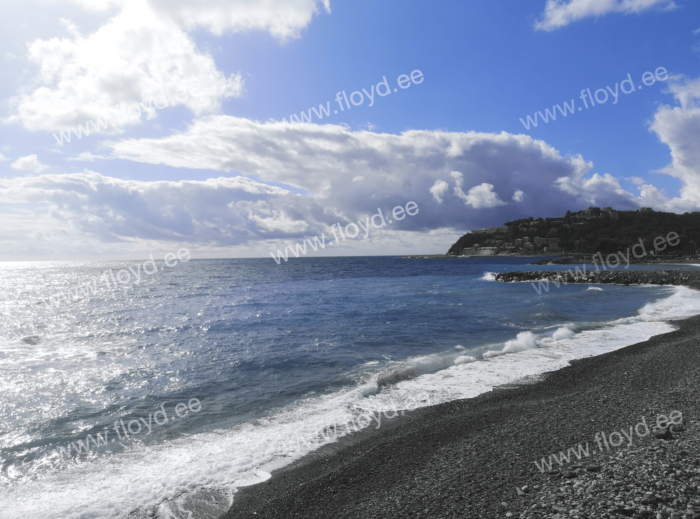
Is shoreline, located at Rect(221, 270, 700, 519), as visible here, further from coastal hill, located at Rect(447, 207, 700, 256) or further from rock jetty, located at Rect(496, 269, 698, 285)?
coastal hill, located at Rect(447, 207, 700, 256)

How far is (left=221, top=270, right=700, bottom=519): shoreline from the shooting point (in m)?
5.48

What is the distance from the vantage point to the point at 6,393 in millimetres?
13016

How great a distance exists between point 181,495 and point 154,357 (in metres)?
12.4

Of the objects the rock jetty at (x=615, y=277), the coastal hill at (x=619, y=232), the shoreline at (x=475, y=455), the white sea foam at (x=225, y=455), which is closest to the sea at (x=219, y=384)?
the white sea foam at (x=225, y=455)

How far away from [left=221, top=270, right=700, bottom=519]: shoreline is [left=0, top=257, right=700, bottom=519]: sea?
3.14ft

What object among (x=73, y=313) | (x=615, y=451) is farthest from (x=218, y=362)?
(x=73, y=313)

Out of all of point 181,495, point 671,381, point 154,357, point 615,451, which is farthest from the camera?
point 154,357

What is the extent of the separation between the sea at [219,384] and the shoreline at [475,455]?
0.96 meters

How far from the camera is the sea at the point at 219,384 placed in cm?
770

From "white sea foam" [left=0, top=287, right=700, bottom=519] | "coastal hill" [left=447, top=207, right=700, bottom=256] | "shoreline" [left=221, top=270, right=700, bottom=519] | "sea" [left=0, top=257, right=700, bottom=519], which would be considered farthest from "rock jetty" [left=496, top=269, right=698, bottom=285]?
"coastal hill" [left=447, top=207, right=700, bottom=256]

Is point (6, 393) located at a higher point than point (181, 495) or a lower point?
higher

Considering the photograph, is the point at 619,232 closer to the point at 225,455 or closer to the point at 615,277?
the point at 615,277

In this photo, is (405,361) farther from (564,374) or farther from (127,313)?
(127,313)

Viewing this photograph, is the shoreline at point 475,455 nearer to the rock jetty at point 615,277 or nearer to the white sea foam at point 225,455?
the white sea foam at point 225,455
